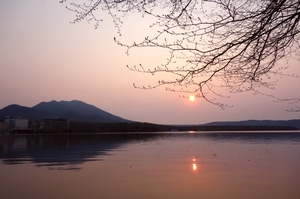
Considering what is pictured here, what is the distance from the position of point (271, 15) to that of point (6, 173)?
10534 mm

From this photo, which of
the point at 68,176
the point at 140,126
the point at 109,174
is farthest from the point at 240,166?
the point at 140,126

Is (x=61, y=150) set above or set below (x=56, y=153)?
above

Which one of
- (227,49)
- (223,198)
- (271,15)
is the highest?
(271,15)

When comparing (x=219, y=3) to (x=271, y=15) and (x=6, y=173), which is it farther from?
(x=6, y=173)

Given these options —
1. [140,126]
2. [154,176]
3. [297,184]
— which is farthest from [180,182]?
[140,126]

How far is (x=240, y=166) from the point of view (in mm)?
14047

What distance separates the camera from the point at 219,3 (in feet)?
17.7

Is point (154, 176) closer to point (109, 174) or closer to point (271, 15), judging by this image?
point (109, 174)

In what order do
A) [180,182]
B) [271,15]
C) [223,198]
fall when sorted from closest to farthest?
[271,15] → [223,198] → [180,182]

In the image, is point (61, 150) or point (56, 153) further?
point (61, 150)

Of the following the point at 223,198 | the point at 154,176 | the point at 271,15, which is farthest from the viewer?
the point at 154,176

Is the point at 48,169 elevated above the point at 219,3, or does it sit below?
below

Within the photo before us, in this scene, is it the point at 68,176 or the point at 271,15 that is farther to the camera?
the point at 68,176

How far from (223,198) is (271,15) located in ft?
15.3
